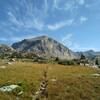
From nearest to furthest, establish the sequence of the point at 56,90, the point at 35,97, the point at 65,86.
Answer: the point at 35,97 < the point at 56,90 < the point at 65,86

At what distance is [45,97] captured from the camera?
88.4 feet

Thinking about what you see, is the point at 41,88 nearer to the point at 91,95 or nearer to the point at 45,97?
the point at 45,97

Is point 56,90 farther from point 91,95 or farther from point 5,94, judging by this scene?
point 5,94

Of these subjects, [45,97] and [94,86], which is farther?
[94,86]

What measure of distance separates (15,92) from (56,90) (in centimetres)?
543

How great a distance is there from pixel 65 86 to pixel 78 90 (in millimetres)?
2822

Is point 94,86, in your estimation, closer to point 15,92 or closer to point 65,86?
point 65,86

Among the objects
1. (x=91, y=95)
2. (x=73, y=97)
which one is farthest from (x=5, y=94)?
(x=91, y=95)

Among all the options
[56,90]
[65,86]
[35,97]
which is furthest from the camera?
[65,86]

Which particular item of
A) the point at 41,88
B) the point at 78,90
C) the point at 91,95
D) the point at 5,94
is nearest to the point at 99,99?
the point at 91,95

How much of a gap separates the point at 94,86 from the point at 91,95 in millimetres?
5125

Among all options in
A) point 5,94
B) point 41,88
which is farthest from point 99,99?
point 5,94

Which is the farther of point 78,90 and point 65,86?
point 65,86

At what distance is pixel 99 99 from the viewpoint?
26.5m
